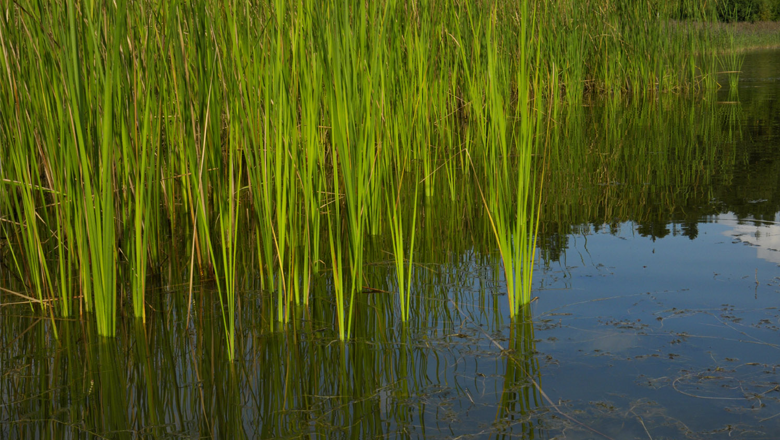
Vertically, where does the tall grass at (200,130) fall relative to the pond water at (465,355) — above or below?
above

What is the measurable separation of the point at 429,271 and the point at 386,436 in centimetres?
114

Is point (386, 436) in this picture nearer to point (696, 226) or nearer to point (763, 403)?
point (763, 403)

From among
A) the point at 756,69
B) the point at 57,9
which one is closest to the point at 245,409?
the point at 57,9

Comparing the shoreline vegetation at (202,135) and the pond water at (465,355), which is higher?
the shoreline vegetation at (202,135)

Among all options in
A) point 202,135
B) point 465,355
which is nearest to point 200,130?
point 202,135

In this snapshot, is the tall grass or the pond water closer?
the pond water

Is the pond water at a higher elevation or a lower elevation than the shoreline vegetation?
lower

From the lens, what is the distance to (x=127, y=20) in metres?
2.40

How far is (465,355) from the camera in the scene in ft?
6.25

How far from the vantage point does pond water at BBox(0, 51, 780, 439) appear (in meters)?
1.58

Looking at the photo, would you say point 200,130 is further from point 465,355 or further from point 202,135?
point 465,355

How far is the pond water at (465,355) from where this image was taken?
1580 millimetres

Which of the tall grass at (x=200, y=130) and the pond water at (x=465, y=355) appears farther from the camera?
the tall grass at (x=200, y=130)

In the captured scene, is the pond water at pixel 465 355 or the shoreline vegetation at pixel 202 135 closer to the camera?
the pond water at pixel 465 355
